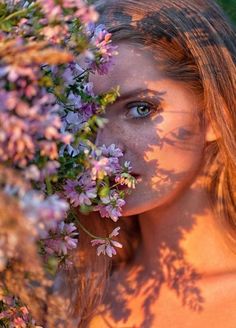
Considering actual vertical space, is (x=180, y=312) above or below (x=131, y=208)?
below

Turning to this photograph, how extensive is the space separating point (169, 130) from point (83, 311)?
560mm

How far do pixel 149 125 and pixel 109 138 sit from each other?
89mm

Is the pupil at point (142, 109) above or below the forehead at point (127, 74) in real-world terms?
below

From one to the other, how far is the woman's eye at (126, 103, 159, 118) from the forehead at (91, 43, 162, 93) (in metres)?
0.04

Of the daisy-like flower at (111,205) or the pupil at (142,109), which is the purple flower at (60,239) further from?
the pupil at (142,109)

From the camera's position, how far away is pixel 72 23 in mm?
925

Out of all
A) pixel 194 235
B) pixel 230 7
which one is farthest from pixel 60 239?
pixel 230 7

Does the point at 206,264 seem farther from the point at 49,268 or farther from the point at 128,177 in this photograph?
the point at 49,268

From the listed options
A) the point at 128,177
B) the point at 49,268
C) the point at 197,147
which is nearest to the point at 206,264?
the point at 197,147

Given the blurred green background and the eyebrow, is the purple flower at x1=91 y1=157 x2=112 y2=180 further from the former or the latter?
the blurred green background

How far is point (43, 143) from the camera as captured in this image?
0.74 m

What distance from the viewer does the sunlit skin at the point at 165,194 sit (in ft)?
4.68

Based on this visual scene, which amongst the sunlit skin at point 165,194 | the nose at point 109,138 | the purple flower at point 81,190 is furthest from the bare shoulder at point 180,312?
the purple flower at point 81,190

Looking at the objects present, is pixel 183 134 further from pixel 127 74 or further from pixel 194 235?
pixel 194 235
